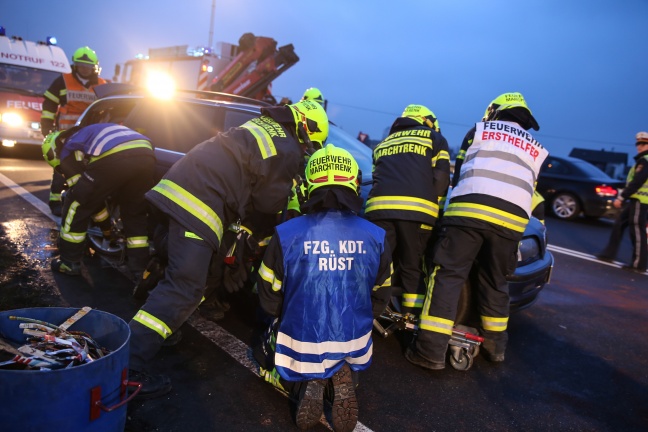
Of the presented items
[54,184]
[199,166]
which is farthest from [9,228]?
[199,166]

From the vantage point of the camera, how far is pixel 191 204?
9.34 ft

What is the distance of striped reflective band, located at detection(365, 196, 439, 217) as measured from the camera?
3.39 metres

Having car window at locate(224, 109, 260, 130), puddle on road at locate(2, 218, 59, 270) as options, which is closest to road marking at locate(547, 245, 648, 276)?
car window at locate(224, 109, 260, 130)

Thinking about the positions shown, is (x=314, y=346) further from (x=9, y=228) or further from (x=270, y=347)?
(x=9, y=228)

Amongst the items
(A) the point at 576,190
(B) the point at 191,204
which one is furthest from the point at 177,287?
(A) the point at 576,190

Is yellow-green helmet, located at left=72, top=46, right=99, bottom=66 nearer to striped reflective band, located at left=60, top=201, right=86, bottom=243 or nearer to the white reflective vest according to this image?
striped reflective band, located at left=60, top=201, right=86, bottom=243

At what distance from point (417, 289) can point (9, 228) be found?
4.55m

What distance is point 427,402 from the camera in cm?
288

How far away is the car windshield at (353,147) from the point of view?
458cm

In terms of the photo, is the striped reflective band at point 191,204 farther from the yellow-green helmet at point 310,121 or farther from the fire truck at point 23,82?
the fire truck at point 23,82

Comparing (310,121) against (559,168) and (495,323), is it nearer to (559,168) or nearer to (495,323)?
(495,323)

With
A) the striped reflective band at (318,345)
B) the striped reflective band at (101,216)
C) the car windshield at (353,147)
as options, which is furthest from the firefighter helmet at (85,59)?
the striped reflective band at (318,345)

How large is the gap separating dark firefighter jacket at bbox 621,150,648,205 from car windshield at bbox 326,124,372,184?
13.4 ft

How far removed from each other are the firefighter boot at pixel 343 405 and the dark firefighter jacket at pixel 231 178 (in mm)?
1107
